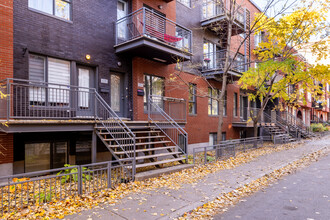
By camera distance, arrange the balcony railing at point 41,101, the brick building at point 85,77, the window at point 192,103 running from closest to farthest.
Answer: the balcony railing at point 41,101 < the brick building at point 85,77 < the window at point 192,103

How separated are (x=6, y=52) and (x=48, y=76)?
150cm

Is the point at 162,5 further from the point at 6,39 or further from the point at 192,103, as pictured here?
the point at 6,39

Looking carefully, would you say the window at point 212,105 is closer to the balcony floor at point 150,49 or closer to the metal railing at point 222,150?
the metal railing at point 222,150

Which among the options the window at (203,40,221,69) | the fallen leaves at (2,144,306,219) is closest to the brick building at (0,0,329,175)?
the fallen leaves at (2,144,306,219)

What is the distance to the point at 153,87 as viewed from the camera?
40.5ft

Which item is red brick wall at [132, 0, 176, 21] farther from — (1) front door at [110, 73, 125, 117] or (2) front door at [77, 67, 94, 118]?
(2) front door at [77, 67, 94, 118]

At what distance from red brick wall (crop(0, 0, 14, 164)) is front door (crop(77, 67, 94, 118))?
2.47m

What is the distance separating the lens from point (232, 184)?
A: 6.95 metres

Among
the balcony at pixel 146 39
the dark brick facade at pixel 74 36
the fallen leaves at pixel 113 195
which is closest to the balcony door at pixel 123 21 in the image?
the balcony at pixel 146 39

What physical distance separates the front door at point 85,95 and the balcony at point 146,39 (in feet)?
5.79

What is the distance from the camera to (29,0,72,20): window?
8602mm

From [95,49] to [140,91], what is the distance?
2.76 metres

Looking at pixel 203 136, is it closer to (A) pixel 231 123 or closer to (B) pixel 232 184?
(A) pixel 231 123

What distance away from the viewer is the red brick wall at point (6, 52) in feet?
24.3
